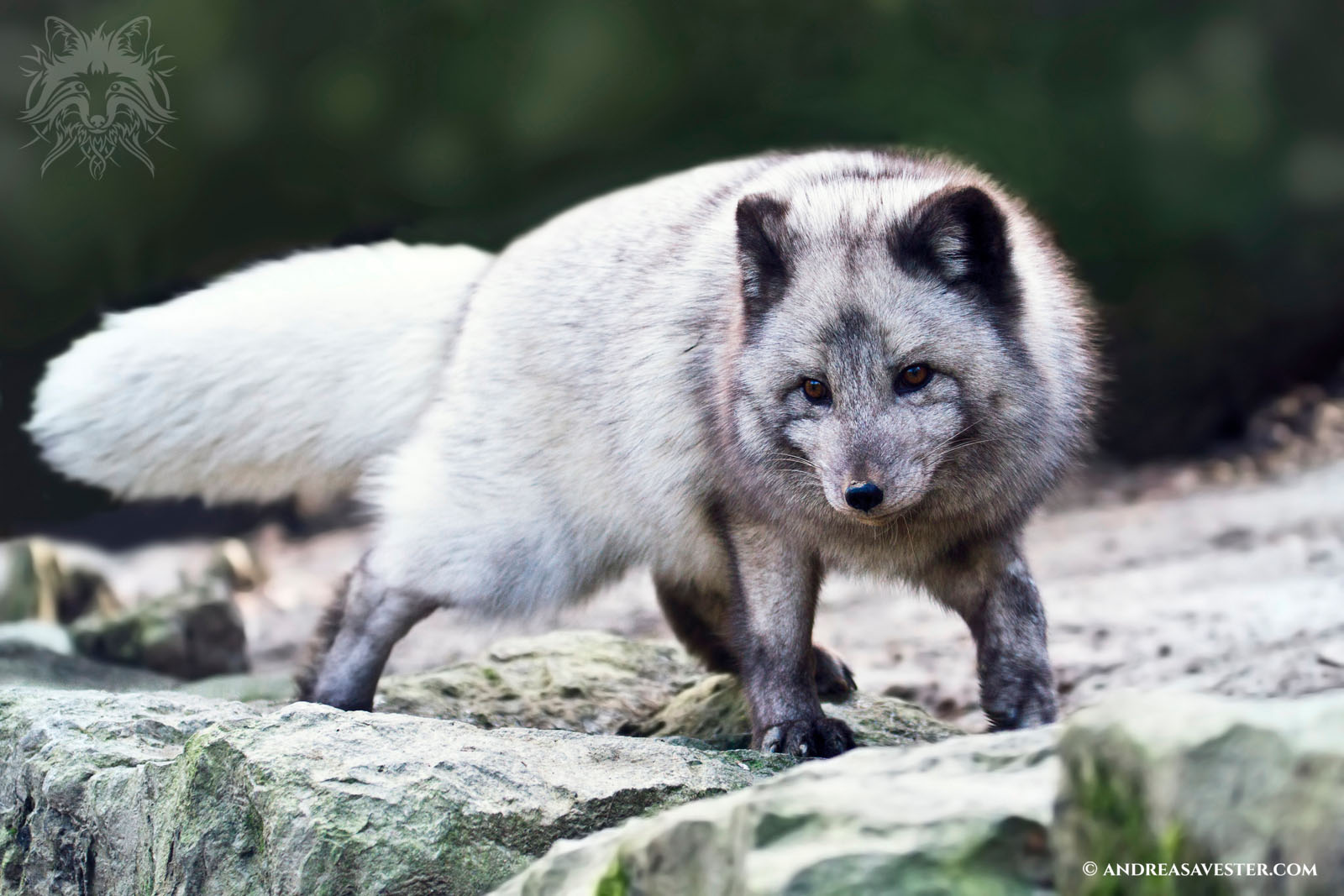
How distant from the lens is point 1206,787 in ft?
4.84

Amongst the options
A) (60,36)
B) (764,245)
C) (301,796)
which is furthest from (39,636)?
(764,245)

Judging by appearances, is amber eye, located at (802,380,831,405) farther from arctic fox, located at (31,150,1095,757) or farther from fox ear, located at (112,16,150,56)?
fox ear, located at (112,16,150,56)

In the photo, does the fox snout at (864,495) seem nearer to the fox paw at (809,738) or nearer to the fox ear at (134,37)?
the fox paw at (809,738)

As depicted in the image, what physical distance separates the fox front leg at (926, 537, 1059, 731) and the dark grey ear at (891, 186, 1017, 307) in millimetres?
707

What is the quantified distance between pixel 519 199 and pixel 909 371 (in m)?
5.25

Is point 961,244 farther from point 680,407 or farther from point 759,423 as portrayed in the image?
point 680,407

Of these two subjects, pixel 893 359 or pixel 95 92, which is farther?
pixel 95 92

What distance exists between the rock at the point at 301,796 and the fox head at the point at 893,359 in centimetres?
78

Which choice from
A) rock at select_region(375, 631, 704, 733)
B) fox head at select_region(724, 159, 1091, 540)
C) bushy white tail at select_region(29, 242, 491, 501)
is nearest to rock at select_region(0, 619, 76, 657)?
bushy white tail at select_region(29, 242, 491, 501)

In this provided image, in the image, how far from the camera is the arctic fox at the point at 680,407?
326 cm

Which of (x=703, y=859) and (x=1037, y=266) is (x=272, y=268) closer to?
(x=1037, y=266)

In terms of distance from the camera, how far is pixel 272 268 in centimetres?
476

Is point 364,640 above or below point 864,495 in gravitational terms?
below

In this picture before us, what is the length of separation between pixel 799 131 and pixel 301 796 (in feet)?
20.5
